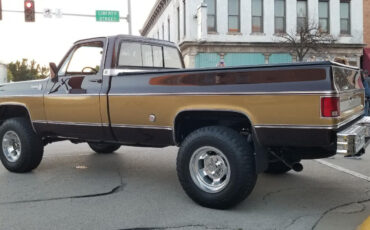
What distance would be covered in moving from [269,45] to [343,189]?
2304 cm

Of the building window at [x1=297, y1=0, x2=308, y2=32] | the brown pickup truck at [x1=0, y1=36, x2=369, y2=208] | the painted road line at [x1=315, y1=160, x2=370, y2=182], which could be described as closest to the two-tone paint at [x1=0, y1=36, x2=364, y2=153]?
the brown pickup truck at [x1=0, y1=36, x2=369, y2=208]

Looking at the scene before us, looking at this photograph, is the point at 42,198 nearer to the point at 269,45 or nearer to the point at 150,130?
the point at 150,130

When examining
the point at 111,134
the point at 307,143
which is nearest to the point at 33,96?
the point at 111,134

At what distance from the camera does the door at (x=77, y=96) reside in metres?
5.74

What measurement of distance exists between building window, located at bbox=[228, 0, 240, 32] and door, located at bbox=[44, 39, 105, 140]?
72.1ft

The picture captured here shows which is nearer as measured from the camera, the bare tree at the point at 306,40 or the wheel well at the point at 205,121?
the wheel well at the point at 205,121

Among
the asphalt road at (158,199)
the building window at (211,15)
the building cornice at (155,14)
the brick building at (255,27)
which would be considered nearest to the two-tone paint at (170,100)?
the asphalt road at (158,199)

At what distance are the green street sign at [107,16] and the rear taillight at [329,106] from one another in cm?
1862

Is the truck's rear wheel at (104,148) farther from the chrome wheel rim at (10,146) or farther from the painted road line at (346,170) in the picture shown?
the painted road line at (346,170)

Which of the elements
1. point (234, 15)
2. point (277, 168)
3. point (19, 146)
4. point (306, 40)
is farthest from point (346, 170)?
point (234, 15)

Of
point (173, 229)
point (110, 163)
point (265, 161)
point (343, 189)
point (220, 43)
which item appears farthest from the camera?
point (220, 43)

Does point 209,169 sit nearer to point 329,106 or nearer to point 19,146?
point 329,106

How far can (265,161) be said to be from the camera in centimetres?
461

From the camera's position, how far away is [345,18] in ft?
95.3
